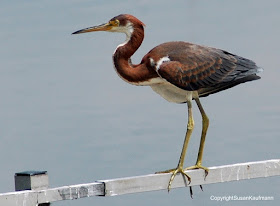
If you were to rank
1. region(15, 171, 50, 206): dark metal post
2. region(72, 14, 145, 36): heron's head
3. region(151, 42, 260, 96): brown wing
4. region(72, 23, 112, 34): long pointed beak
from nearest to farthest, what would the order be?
region(15, 171, 50, 206): dark metal post < region(151, 42, 260, 96): brown wing < region(72, 14, 145, 36): heron's head < region(72, 23, 112, 34): long pointed beak

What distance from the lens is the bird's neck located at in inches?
271

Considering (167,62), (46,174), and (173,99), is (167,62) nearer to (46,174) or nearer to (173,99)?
(173,99)

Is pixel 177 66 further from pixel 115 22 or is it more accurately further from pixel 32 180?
pixel 32 180

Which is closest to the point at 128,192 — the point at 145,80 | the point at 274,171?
the point at 145,80

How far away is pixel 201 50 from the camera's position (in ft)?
23.4

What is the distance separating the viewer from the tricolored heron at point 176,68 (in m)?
6.81

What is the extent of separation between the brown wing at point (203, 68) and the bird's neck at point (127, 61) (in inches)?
7.6

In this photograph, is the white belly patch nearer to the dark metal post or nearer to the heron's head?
the heron's head

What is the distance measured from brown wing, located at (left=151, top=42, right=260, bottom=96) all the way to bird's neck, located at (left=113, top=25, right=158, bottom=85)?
193 millimetres

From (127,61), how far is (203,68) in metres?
0.74

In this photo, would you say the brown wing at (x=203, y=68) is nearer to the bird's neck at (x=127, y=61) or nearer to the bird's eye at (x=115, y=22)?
the bird's neck at (x=127, y=61)

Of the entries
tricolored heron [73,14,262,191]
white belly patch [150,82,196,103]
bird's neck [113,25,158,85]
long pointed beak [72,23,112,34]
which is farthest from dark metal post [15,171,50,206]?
long pointed beak [72,23,112,34]

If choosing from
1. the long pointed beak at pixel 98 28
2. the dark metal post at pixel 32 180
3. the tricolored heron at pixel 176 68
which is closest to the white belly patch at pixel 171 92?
the tricolored heron at pixel 176 68

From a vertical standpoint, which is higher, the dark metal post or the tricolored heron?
the tricolored heron
